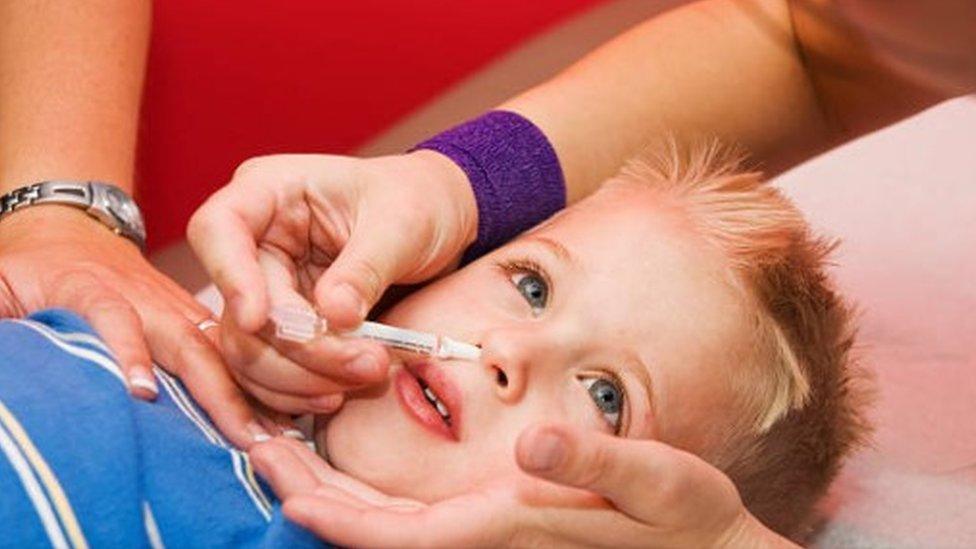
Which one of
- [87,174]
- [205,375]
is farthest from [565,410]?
[87,174]

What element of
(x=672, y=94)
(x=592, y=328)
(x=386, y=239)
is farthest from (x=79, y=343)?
(x=672, y=94)

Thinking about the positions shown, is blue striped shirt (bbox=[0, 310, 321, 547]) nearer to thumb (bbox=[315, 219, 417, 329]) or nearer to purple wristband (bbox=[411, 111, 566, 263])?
thumb (bbox=[315, 219, 417, 329])

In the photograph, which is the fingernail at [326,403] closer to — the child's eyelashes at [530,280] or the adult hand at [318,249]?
the adult hand at [318,249]

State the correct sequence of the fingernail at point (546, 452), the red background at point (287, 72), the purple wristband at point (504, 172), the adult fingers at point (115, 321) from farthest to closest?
1. the red background at point (287, 72)
2. the purple wristband at point (504, 172)
3. the adult fingers at point (115, 321)
4. the fingernail at point (546, 452)

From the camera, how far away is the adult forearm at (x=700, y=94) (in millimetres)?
1219

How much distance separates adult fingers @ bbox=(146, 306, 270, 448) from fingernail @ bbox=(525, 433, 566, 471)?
302 millimetres

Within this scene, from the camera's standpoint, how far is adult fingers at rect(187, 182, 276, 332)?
0.82 metres

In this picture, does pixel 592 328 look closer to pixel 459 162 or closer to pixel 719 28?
pixel 459 162

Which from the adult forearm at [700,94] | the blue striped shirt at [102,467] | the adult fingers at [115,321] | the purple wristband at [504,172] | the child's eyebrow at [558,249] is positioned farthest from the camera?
the adult forearm at [700,94]

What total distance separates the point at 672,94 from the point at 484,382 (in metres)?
0.42

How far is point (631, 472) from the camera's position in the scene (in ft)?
2.42

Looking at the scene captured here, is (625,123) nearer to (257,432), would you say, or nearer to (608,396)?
(608,396)

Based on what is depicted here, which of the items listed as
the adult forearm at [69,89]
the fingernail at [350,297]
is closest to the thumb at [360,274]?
the fingernail at [350,297]

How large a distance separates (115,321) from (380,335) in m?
0.18
